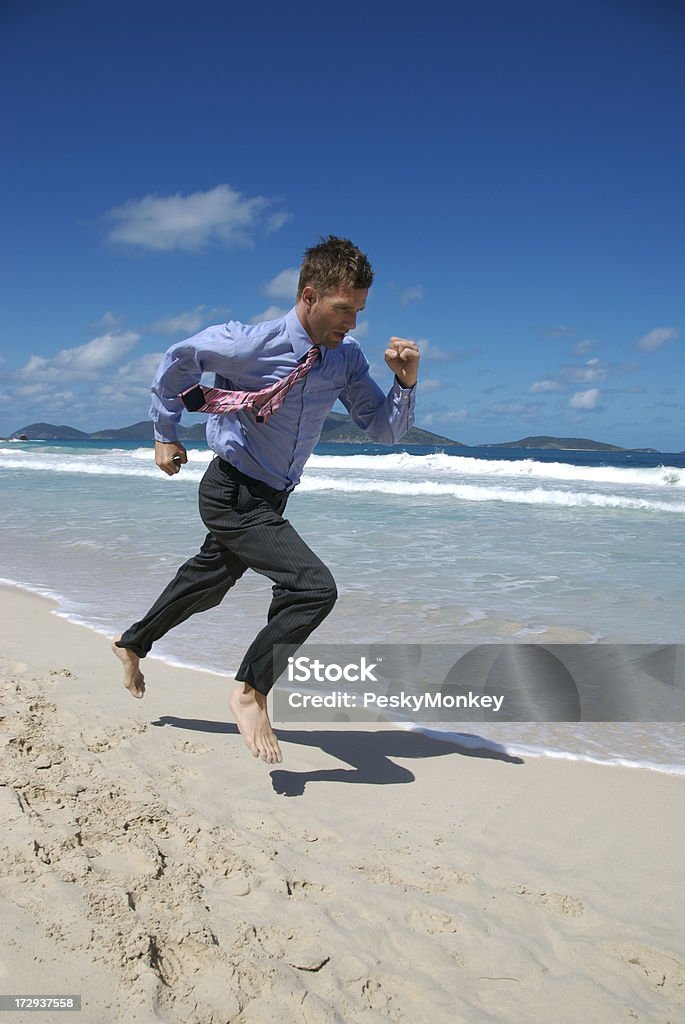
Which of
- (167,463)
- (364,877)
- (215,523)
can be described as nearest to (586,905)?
(364,877)

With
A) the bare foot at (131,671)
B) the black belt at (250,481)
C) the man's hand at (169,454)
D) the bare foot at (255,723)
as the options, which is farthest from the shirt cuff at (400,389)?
the bare foot at (131,671)

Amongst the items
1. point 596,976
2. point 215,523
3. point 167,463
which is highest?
point 167,463

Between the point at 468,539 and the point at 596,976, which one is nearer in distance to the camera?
the point at 596,976

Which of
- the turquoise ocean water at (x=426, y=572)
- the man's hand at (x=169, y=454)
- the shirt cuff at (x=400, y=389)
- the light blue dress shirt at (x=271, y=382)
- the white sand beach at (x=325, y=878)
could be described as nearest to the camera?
the white sand beach at (x=325, y=878)

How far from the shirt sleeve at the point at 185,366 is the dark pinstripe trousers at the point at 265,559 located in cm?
29

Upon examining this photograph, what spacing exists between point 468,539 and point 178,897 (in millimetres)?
8124

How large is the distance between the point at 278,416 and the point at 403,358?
0.55 m

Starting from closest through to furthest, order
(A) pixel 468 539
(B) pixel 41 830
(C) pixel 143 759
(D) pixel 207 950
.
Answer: (D) pixel 207 950
(B) pixel 41 830
(C) pixel 143 759
(A) pixel 468 539

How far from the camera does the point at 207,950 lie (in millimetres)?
1831

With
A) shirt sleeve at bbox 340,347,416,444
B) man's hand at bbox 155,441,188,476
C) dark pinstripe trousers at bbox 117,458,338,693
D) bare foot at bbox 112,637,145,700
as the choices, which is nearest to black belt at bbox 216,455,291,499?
dark pinstripe trousers at bbox 117,458,338,693

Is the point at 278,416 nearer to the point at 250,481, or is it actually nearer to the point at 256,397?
the point at 256,397

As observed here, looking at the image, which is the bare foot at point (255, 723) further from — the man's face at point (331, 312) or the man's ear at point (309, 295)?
the man's ear at point (309, 295)

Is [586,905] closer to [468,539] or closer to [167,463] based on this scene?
[167,463]

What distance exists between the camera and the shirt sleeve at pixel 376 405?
126 inches
